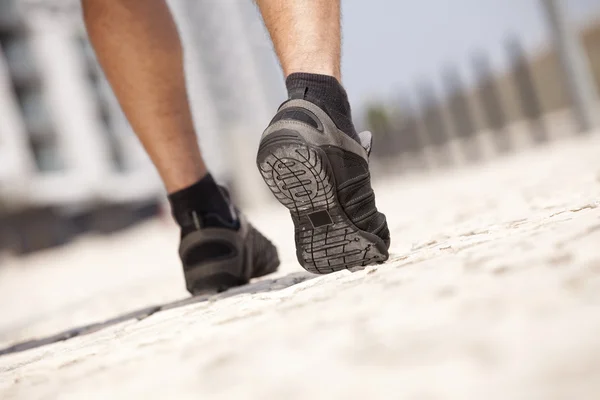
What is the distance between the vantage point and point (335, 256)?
1.37 m

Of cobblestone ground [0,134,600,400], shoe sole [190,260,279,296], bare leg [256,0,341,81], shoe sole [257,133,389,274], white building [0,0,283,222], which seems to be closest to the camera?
cobblestone ground [0,134,600,400]

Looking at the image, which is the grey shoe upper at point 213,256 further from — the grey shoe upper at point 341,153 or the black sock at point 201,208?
the grey shoe upper at point 341,153

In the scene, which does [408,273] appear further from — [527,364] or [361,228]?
[527,364]

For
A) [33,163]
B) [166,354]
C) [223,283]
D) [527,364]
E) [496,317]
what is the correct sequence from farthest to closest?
[33,163] < [223,283] < [166,354] < [496,317] < [527,364]

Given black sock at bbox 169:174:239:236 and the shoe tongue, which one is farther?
black sock at bbox 169:174:239:236

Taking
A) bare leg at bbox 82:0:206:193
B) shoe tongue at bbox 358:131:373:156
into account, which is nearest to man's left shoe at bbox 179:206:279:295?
bare leg at bbox 82:0:206:193

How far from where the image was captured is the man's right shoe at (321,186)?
1266 millimetres

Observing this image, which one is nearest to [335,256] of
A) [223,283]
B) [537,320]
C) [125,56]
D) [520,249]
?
[520,249]

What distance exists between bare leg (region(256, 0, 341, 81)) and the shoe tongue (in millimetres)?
155

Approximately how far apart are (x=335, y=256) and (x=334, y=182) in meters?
0.16

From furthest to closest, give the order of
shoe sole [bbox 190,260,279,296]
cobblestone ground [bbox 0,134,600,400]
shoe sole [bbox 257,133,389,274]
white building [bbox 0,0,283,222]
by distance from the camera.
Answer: white building [bbox 0,0,283,222]
shoe sole [bbox 190,260,279,296]
shoe sole [bbox 257,133,389,274]
cobblestone ground [bbox 0,134,600,400]

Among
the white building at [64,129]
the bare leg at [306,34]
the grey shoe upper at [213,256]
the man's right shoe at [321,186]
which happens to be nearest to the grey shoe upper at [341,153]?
the man's right shoe at [321,186]

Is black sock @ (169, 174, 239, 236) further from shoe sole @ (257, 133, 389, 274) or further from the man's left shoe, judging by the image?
shoe sole @ (257, 133, 389, 274)

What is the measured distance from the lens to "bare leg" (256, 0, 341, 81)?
1.38 metres
